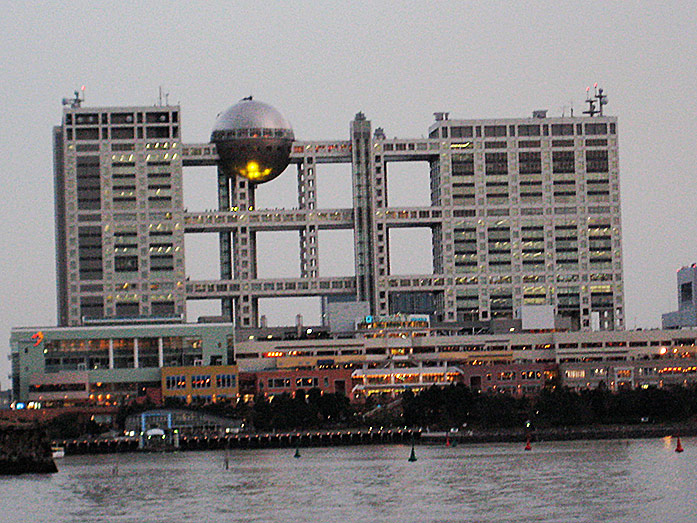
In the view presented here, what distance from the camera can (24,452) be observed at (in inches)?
6752

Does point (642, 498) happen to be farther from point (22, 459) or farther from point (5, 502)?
point (22, 459)

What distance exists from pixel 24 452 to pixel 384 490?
46.8 metres

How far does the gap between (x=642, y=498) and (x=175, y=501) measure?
1397 inches

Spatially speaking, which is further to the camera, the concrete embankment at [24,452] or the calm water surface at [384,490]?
the concrete embankment at [24,452]

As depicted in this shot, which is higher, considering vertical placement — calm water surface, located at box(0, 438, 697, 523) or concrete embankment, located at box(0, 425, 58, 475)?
concrete embankment, located at box(0, 425, 58, 475)

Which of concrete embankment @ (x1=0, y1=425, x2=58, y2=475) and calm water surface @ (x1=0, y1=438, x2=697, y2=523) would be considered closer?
calm water surface @ (x1=0, y1=438, x2=697, y2=523)

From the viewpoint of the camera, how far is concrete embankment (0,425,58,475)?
167500 millimetres

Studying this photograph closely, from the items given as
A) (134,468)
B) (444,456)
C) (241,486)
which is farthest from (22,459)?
(444,456)

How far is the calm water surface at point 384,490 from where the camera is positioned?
391 ft

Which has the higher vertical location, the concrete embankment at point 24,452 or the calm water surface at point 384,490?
the concrete embankment at point 24,452

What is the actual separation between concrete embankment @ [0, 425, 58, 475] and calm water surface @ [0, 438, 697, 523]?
270cm

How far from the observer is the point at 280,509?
12519 cm

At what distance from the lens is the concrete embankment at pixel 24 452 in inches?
6594

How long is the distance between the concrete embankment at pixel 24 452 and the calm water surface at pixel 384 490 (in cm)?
270
